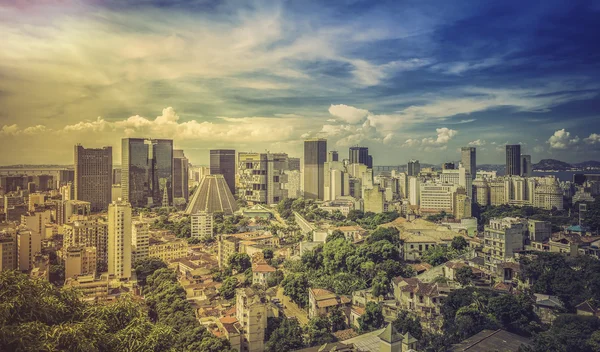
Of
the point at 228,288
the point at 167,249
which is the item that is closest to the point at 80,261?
the point at 167,249

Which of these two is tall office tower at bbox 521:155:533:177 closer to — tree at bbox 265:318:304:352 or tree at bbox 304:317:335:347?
tree at bbox 304:317:335:347

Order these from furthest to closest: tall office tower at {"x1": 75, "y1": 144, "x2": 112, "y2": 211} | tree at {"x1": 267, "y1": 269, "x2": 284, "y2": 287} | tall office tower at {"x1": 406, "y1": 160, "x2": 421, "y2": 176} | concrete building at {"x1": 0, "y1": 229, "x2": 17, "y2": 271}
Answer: tall office tower at {"x1": 406, "y1": 160, "x2": 421, "y2": 176} < tall office tower at {"x1": 75, "y1": 144, "x2": 112, "y2": 211} < tree at {"x1": 267, "y1": 269, "x2": 284, "y2": 287} < concrete building at {"x1": 0, "y1": 229, "x2": 17, "y2": 271}

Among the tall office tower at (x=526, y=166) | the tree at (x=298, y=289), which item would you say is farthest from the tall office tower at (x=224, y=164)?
the tree at (x=298, y=289)

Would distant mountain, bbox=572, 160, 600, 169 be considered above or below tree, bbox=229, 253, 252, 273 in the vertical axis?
above

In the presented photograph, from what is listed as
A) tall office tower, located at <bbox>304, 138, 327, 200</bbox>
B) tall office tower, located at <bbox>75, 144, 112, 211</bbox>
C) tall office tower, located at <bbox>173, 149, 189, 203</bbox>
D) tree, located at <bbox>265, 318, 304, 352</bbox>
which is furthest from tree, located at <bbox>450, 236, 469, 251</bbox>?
tall office tower, located at <bbox>304, 138, 327, 200</bbox>

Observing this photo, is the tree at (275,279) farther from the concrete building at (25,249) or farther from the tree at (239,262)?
the concrete building at (25,249)

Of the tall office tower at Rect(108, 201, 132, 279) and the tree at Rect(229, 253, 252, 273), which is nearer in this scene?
the tall office tower at Rect(108, 201, 132, 279)

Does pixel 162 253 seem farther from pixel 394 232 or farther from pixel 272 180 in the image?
pixel 272 180
